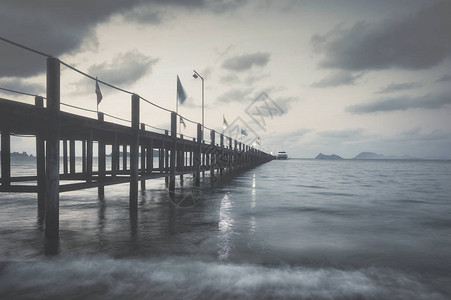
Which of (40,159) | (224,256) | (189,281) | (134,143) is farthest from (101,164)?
(189,281)

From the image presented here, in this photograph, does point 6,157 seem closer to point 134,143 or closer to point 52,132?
point 134,143

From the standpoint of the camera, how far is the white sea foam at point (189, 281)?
5.69 metres

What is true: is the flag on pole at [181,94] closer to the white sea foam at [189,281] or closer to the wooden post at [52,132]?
the wooden post at [52,132]

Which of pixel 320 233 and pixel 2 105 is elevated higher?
pixel 2 105

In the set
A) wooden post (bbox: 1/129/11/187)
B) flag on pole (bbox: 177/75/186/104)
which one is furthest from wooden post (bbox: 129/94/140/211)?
flag on pole (bbox: 177/75/186/104)

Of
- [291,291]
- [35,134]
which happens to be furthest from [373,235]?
[35,134]

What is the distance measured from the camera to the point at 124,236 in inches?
383

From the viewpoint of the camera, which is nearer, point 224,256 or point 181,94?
point 224,256

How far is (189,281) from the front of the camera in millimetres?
6207

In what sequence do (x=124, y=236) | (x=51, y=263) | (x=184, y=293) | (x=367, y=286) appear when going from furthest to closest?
(x=124, y=236) → (x=51, y=263) → (x=367, y=286) → (x=184, y=293)

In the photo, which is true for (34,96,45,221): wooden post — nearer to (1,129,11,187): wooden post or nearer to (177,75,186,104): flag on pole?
(1,129,11,187): wooden post

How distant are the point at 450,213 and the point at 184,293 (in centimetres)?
1640

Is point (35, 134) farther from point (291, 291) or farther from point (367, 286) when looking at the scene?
point (367, 286)

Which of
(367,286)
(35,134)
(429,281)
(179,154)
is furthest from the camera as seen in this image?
(179,154)
